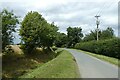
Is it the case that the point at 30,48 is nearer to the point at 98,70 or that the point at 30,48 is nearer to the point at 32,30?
the point at 32,30

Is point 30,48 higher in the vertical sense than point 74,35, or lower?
lower

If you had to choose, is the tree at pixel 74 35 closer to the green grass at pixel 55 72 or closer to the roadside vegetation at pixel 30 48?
the roadside vegetation at pixel 30 48

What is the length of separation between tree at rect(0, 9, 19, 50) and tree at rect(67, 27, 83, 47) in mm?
105590

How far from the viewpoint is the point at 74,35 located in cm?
14588

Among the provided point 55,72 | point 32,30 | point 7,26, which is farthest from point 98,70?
point 32,30

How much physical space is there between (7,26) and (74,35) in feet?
370

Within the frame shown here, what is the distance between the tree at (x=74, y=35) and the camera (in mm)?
142575

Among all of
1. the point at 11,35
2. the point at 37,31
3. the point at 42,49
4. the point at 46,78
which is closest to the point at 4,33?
the point at 11,35

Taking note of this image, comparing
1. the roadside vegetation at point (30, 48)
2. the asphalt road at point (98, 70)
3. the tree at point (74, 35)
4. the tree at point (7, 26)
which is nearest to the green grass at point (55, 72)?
the asphalt road at point (98, 70)

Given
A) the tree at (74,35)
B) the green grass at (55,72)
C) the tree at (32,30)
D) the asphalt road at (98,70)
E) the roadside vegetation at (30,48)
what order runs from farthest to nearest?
1. the tree at (74,35)
2. the tree at (32,30)
3. the roadside vegetation at (30,48)
4. the asphalt road at (98,70)
5. the green grass at (55,72)

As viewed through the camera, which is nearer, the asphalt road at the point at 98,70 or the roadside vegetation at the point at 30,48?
the asphalt road at the point at 98,70

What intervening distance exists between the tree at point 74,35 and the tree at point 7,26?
106 m

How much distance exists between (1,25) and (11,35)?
4068 millimetres

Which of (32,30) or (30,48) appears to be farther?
(30,48)
